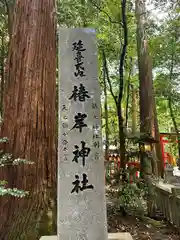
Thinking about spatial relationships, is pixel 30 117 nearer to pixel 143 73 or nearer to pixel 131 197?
pixel 131 197

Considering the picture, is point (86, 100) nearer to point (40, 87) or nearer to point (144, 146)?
point (40, 87)

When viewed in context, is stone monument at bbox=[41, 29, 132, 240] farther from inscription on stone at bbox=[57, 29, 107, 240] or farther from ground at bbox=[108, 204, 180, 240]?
ground at bbox=[108, 204, 180, 240]

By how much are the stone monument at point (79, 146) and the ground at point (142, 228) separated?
2.09 m

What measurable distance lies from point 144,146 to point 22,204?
298 cm

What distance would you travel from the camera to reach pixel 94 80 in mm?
2525

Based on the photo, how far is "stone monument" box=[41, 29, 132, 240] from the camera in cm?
221

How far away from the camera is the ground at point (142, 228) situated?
13.2ft

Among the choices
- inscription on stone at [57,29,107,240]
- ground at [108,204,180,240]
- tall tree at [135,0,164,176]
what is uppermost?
tall tree at [135,0,164,176]

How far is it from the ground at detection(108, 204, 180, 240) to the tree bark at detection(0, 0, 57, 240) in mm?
1964

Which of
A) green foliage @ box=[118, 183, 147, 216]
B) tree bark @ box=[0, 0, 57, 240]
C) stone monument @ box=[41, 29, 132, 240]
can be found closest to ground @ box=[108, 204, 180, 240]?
green foliage @ box=[118, 183, 147, 216]

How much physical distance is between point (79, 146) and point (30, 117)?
1.11 m

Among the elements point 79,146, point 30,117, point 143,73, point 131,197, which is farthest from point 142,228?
point 143,73

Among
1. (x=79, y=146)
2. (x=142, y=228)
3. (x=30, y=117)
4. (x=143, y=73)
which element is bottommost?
(x=142, y=228)

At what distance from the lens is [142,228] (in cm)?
427
